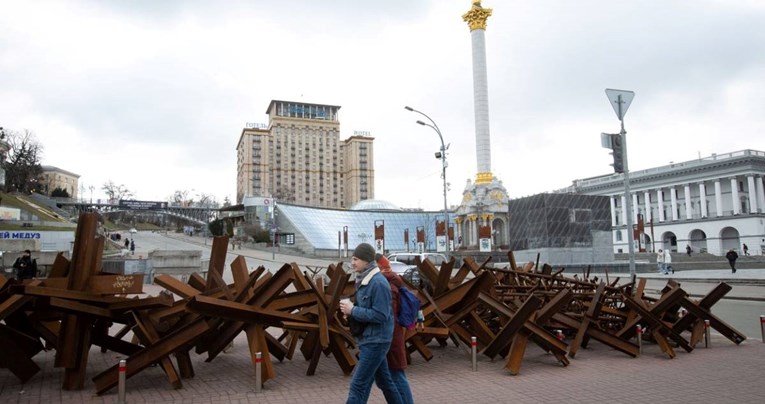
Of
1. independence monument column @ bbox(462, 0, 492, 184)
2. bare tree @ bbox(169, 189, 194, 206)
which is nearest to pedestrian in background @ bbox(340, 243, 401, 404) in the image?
independence monument column @ bbox(462, 0, 492, 184)

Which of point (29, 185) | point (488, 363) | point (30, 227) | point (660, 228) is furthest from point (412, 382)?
point (29, 185)

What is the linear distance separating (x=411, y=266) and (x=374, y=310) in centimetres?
2037

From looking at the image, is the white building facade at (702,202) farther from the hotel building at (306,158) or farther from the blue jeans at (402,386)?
the hotel building at (306,158)

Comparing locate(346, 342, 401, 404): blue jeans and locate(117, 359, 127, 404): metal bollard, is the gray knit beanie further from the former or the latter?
locate(117, 359, 127, 404): metal bollard

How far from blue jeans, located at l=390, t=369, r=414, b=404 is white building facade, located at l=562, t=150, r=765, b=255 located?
72441 millimetres

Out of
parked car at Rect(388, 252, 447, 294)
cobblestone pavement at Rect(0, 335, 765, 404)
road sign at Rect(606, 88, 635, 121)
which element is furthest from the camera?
road sign at Rect(606, 88, 635, 121)

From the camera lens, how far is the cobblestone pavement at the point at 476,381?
19.7ft

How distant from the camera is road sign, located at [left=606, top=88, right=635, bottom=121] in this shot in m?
14.4

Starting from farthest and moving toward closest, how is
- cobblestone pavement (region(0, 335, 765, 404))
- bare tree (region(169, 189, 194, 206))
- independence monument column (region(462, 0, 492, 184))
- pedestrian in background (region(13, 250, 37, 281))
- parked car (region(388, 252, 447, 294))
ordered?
bare tree (region(169, 189, 194, 206))
independence monument column (region(462, 0, 492, 184))
pedestrian in background (region(13, 250, 37, 281))
parked car (region(388, 252, 447, 294))
cobblestone pavement (region(0, 335, 765, 404))

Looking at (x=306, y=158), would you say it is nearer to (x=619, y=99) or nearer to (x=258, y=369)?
(x=619, y=99)

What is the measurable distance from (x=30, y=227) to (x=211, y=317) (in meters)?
51.8

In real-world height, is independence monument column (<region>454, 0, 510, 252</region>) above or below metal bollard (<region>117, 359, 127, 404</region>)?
above

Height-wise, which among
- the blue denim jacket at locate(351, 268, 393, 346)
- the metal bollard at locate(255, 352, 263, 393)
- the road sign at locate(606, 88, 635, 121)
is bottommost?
the metal bollard at locate(255, 352, 263, 393)

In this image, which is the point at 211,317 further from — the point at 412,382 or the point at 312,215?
the point at 312,215
